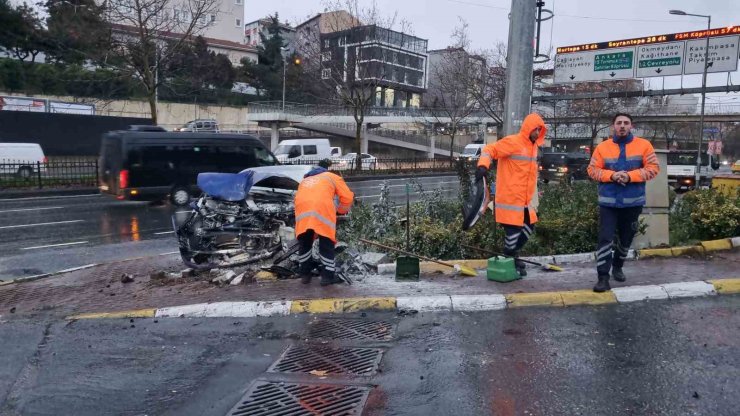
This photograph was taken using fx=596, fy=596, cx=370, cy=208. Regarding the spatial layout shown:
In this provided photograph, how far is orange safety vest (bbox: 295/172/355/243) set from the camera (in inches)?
261

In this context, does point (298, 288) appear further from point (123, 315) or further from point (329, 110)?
point (329, 110)

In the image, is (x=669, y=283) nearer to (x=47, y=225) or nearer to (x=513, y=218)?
(x=513, y=218)

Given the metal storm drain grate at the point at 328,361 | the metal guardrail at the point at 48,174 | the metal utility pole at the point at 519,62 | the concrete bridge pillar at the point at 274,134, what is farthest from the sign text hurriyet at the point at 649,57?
→ the concrete bridge pillar at the point at 274,134

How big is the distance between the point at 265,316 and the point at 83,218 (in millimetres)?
11548

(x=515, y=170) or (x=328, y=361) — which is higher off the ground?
(x=515, y=170)

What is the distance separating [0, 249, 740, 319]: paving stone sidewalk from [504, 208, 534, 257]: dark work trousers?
368mm

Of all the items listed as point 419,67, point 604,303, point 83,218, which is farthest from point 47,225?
point 419,67

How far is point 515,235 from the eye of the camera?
6.72 m

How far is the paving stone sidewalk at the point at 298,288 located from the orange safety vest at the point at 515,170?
81cm

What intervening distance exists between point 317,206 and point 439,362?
2.69m

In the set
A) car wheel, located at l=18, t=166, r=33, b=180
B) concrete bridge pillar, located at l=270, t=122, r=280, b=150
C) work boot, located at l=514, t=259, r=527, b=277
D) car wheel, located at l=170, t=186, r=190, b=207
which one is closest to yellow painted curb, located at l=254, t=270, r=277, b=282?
work boot, located at l=514, t=259, r=527, b=277

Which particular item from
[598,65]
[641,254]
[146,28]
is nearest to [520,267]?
[641,254]

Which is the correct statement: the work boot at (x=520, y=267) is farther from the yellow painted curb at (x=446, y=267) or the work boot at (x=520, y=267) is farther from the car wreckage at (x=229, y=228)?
the car wreckage at (x=229, y=228)

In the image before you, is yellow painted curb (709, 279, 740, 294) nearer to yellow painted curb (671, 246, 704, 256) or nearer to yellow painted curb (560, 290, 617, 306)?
yellow painted curb (560, 290, 617, 306)
